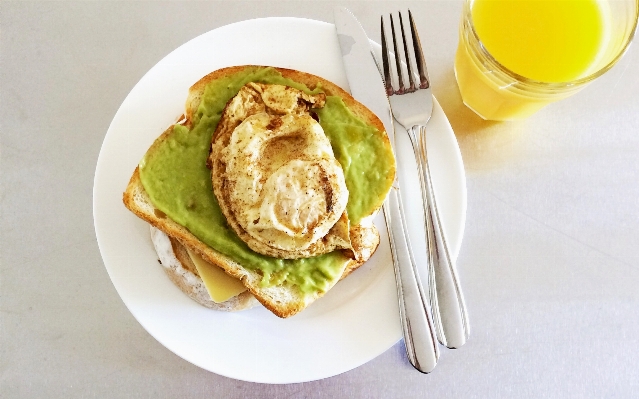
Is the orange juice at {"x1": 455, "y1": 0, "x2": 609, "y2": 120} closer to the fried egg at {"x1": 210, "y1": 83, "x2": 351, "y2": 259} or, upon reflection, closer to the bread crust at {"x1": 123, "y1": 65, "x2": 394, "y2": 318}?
the bread crust at {"x1": 123, "y1": 65, "x2": 394, "y2": 318}

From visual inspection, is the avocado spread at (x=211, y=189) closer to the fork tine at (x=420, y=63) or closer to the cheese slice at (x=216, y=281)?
the cheese slice at (x=216, y=281)

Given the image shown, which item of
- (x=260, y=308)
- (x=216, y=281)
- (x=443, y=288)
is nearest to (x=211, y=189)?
(x=216, y=281)

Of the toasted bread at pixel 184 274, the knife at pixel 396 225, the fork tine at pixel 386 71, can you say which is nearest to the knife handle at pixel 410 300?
the knife at pixel 396 225

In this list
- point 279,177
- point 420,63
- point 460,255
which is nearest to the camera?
point 279,177

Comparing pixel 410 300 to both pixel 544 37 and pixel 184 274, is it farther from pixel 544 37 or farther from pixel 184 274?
pixel 544 37

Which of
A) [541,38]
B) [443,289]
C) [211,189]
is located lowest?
[443,289]

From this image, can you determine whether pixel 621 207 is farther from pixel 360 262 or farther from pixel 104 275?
pixel 104 275

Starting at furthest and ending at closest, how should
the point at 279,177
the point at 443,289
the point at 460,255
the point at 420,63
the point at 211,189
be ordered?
the point at 460,255 < the point at 420,63 < the point at 443,289 < the point at 211,189 < the point at 279,177

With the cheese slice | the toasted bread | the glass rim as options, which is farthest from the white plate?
the glass rim
